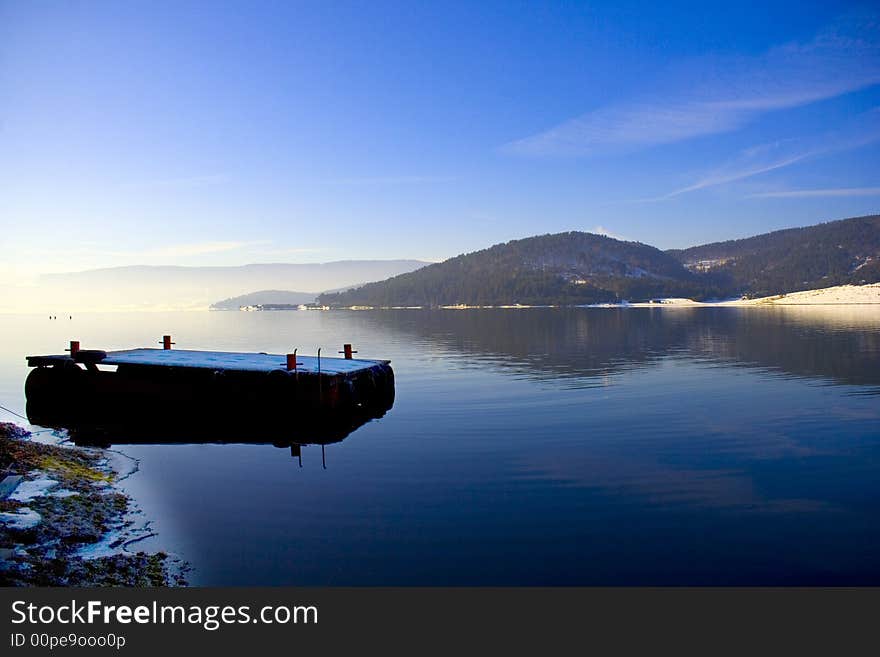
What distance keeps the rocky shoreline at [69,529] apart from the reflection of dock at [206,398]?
299 inches

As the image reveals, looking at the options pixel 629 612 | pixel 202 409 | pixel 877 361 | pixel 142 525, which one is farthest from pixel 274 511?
pixel 877 361

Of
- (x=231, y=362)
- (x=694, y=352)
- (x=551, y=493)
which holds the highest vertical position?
(x=231, y=362)

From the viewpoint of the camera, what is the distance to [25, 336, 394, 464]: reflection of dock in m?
29.7

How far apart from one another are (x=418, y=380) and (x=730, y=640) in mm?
35802

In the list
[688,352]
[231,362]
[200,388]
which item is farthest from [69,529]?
[688,352]

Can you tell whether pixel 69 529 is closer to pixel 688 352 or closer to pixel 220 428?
pixel 220 428

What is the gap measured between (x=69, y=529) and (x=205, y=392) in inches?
713

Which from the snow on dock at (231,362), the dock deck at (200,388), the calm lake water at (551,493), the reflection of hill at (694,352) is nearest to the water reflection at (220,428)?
the dock deck at (200,388)

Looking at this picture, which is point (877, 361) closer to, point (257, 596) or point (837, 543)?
point (837, 543)

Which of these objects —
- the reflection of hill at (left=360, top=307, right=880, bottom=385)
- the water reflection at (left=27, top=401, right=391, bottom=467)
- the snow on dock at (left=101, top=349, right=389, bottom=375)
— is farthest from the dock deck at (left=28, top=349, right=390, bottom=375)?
the reflection of hill at (left=360, top=307, right=880, bottom=385)

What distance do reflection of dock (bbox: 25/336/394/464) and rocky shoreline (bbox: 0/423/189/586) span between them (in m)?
7.59

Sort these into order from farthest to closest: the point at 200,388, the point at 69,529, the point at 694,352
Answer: the point at 694,352 → the point at 200,388 → the point at 69,529

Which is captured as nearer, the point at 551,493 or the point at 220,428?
the point at 551,493

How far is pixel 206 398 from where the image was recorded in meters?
32.6
